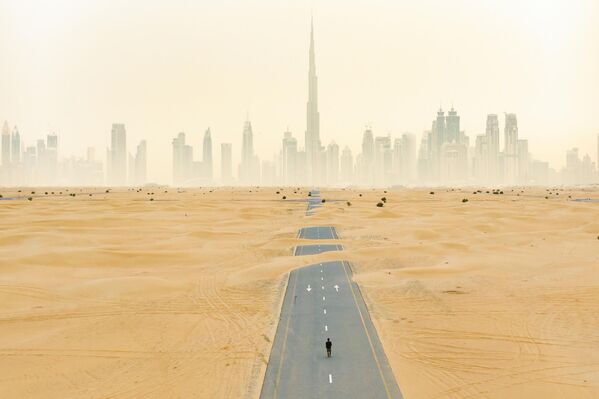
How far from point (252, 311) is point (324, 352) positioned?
37.5ft

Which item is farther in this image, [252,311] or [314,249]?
[314,249]

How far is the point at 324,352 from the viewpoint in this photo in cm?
2939

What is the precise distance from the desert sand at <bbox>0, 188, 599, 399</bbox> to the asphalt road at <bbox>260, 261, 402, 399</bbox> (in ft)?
3.05

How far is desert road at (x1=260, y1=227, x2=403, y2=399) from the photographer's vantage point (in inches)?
975

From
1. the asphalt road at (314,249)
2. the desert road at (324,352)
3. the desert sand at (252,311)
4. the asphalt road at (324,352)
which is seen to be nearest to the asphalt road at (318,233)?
the desert sand at (252,311)

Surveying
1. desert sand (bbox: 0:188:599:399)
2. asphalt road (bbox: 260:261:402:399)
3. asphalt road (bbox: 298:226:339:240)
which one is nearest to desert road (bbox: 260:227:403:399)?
asphalt road (bbox: 260:261:402:399)

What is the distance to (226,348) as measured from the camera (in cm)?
3144

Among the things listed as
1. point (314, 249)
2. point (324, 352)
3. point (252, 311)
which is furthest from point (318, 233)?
point (324, 352)

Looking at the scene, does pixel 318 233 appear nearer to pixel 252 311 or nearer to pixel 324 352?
pixel 252 311

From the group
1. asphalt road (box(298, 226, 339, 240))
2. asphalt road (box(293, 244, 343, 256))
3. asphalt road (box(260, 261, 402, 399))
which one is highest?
asphalt road (box(298, 226, 339, 240))

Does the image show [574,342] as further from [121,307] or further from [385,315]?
[121,307]

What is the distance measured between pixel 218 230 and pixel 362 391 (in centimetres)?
7063

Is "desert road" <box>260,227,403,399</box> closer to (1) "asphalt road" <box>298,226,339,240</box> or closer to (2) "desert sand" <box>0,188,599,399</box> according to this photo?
(2) "desert sand" <box>0,188,599,399</box>

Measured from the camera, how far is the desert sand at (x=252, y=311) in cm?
2684
